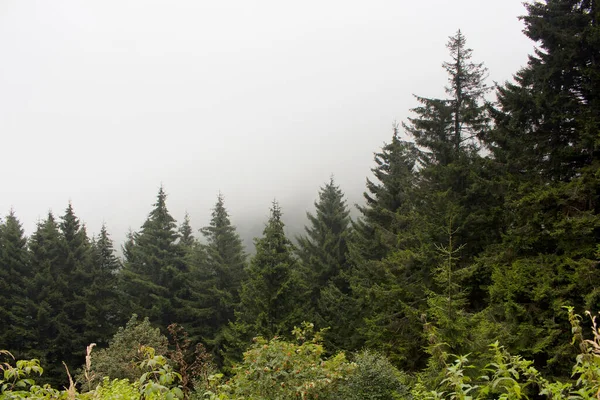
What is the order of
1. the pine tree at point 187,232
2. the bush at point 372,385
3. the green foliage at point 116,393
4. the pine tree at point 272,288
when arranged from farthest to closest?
the pine tree at point 187,232 → the pine tree at point 272,288 → the bush at point 372,385 → the green foliage at point 116,393

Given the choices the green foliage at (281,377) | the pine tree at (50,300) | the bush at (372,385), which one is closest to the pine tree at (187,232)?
the pine tree at (50,300)

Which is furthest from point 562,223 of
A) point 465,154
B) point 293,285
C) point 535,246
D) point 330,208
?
point 330,208

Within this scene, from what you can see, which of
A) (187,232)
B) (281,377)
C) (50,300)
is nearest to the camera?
(281,377)

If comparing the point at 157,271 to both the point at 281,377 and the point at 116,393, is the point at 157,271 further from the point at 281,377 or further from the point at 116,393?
the point at 116,393

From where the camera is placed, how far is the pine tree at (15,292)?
2236 cm

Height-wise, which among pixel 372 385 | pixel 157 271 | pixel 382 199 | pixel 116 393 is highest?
pixel 382 199

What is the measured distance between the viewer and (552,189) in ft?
29.4

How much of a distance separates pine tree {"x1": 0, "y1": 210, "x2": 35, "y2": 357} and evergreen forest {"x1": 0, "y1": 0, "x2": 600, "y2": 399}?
14 cm

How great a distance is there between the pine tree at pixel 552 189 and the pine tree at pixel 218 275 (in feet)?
61.4

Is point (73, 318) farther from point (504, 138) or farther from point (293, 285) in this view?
point (504, 138)

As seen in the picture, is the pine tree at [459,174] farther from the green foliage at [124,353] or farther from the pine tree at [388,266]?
the green foliage at [124,353]

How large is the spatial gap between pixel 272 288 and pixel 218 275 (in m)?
10.2

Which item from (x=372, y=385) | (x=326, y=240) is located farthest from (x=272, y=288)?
(x=372, y=385)

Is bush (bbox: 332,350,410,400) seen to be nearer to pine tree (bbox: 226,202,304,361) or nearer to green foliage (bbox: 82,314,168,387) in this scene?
green foliage (bbox: 82,314,168,387)
